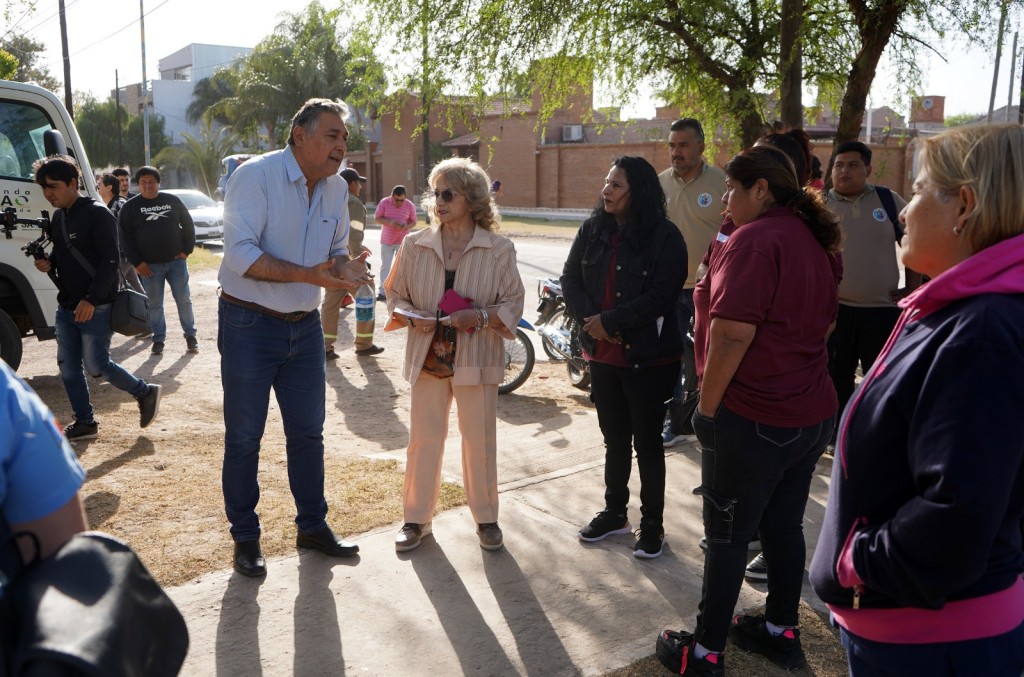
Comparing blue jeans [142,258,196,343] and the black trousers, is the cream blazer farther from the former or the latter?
blue jeans [142,258,196,343]

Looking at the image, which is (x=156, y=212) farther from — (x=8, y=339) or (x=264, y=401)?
(x=264, y=401)

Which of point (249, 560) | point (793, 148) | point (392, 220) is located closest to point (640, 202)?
point (793, 148)

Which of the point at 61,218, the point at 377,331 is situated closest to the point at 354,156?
the point at 377,331

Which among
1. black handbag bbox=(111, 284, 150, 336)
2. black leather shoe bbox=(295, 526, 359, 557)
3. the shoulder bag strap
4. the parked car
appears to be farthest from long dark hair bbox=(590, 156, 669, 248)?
the parked car

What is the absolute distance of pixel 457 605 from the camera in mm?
3896

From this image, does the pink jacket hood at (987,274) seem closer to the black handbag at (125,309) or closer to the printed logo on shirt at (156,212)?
the black handbag at (125,309)

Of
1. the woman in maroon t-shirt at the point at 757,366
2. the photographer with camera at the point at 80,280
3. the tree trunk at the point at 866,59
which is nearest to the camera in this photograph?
the woman in maroon t-shirt at the point at 757,366

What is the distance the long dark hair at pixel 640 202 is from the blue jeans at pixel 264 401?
1.59 meters

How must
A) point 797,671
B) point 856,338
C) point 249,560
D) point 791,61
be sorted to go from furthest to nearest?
point 791,61 < point 856,338 < point 249,560 < point 797,671

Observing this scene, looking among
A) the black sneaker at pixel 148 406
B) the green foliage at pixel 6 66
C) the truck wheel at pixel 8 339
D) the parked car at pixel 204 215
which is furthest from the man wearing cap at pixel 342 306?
the parked car at pixel 204 215

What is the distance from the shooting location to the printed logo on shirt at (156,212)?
9.69 m

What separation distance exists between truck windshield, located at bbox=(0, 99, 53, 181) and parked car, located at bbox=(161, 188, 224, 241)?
16.0 m

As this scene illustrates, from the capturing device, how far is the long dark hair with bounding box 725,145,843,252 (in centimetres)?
326

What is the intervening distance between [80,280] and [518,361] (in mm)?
3889
